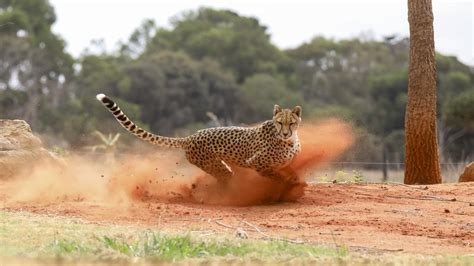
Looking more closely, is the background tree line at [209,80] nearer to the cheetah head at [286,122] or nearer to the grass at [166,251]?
the cheetah head at [286,122]

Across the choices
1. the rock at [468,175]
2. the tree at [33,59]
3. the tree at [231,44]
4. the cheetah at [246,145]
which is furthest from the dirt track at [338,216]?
the tree at [231,44]

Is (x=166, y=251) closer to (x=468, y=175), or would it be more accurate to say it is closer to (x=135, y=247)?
(x=135, y=247)

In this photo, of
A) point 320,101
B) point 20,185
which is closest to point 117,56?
point 320,101

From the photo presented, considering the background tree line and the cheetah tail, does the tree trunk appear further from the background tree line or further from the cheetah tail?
the background tree line

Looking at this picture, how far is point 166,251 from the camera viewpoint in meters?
6.81

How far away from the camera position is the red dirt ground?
852 centimetres

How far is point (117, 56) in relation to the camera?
177 ft

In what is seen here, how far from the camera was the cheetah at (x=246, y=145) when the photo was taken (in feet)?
35.0

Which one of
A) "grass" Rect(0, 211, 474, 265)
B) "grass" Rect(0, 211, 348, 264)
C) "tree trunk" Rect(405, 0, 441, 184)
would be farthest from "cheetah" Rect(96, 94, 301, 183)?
"tree trunk" Rect(405, 0, 441, 184)

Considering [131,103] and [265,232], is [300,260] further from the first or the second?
[131,103]

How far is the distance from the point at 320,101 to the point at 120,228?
40069mm

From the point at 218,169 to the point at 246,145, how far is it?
0.46 m

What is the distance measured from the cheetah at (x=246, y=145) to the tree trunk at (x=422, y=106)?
11.5ft

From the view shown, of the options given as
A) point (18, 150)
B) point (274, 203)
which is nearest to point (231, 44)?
point (18, 150)
